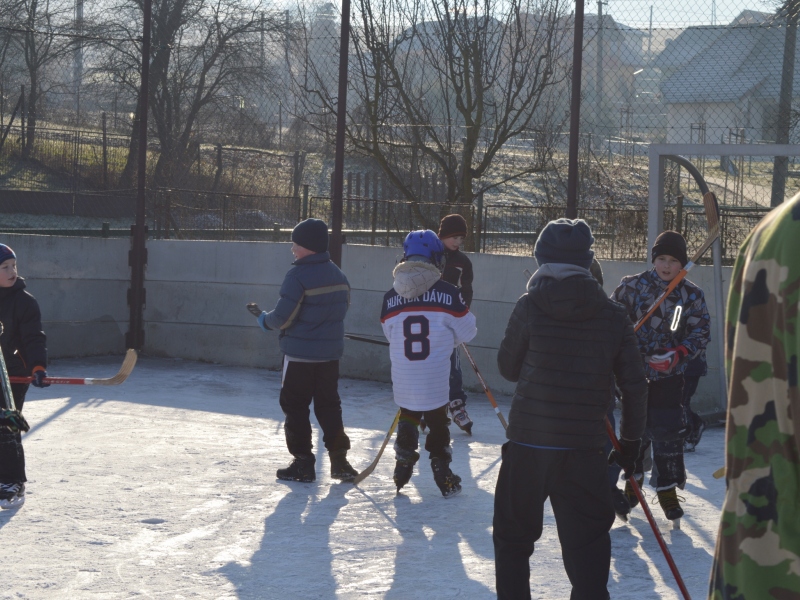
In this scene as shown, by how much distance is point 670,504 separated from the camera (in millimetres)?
5066

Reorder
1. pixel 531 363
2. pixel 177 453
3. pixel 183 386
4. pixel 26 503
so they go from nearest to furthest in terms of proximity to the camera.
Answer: pixel 531 363 → pixel 26 503 → pixel 177 453 → pixel 183 386

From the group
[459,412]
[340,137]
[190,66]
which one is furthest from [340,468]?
[190,66]

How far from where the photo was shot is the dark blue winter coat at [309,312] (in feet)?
19.2

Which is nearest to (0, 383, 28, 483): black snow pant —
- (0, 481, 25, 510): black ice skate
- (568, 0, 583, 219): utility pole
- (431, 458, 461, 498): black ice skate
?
(0, 481, 25, 510): black ice skate

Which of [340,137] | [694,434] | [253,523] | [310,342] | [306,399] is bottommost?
[253,523]

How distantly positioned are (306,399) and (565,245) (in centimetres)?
271

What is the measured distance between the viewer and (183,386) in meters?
9.20

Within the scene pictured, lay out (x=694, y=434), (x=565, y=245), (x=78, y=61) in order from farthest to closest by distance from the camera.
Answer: (x=78, y=61), (x=694, y=434), (x=565, y=245)

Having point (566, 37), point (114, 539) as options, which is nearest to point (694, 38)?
point (566, 37)

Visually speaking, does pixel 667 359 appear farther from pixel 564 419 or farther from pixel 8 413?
pixel 8 413

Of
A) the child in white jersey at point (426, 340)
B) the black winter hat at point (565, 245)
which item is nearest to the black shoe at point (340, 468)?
the child in white jersey at point (426, 340)

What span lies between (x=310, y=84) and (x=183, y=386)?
428cm

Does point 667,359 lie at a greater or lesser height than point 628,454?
greater

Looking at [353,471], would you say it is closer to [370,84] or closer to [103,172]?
[370,84]
